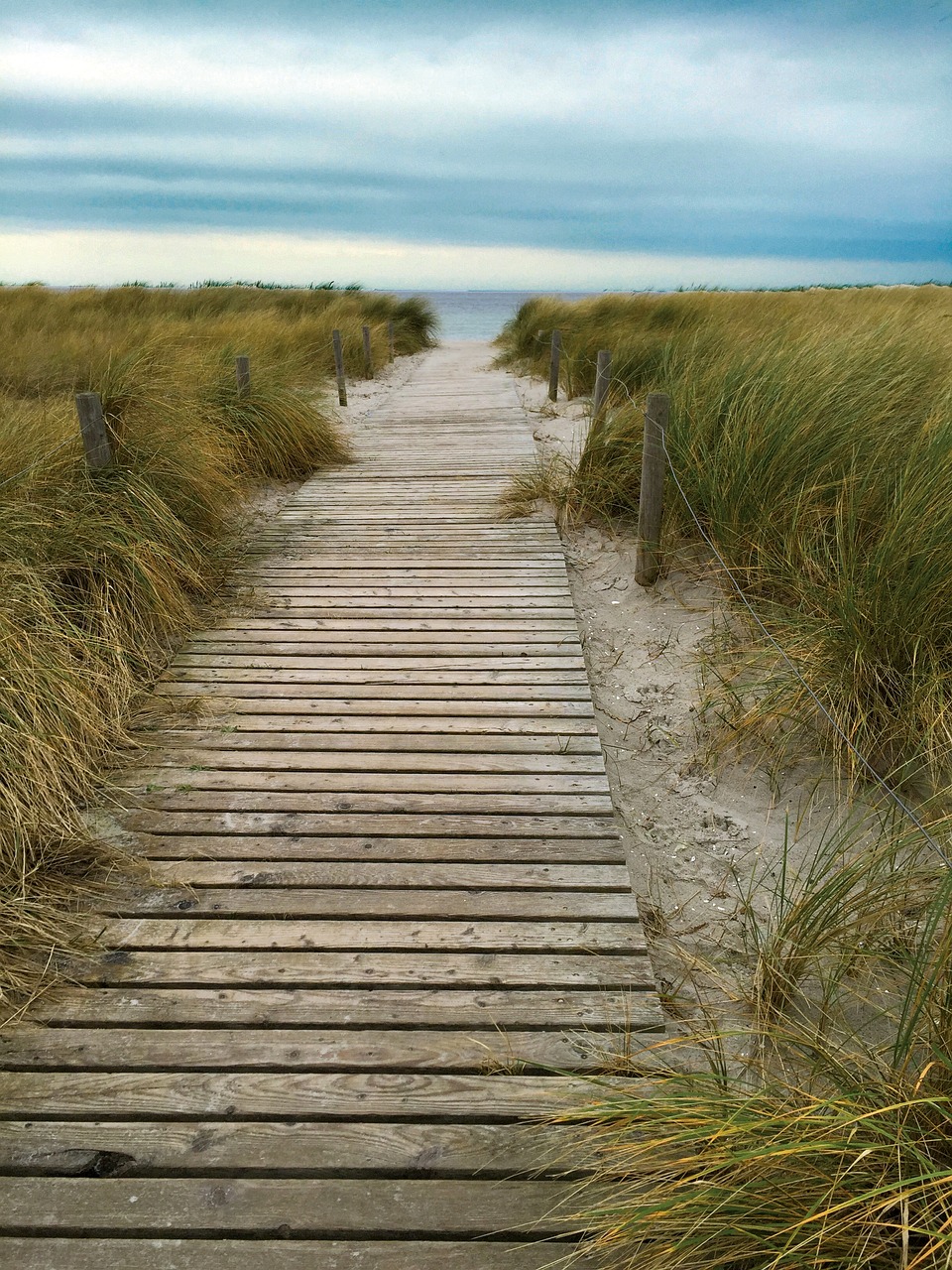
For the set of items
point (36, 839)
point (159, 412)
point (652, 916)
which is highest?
point (159, 412)

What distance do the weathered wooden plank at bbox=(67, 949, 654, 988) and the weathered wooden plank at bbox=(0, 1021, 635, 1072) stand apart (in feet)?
0.47

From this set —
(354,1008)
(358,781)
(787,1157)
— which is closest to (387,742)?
(358,781)

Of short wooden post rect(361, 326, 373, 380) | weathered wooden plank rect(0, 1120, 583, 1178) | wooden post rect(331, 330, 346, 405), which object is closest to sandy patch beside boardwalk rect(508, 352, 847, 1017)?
weathered wooden plank rect(0, 1120, 583, 1178)

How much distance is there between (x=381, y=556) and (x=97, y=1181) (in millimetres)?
4012

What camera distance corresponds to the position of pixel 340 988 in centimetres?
214

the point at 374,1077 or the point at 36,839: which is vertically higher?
the point at 36,839

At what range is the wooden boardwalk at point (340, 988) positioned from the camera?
1.63 meters

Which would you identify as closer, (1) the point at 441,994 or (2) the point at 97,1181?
(2) the point at 97,1181

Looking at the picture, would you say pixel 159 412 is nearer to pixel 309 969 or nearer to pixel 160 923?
pixel 160 923

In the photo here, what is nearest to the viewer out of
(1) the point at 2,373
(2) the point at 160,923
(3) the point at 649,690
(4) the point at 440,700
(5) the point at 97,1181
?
(5) the point at 97,1181

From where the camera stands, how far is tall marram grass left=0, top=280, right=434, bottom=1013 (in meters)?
2.53

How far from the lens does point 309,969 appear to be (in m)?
2.19

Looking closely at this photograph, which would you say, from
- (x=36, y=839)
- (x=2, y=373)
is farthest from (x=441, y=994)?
(x=2, y=373)

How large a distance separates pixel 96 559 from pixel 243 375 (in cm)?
351
